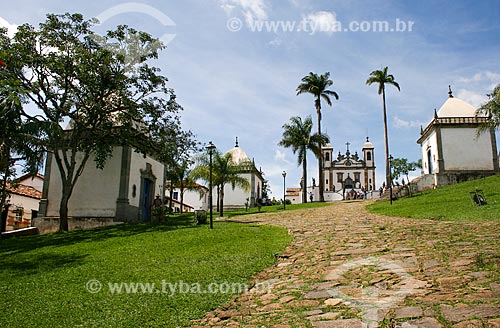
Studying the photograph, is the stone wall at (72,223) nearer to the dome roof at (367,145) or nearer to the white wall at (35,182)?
the white wall at (35,182)

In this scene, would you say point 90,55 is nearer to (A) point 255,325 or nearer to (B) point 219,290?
(B) point 219,290

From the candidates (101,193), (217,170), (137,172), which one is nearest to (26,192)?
(101,193)

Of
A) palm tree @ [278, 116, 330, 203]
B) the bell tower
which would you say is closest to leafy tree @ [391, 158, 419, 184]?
the bell tower

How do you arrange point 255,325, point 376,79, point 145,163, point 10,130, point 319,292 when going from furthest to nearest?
point 376,79 → point 145,163 → point 10,130 → point 319,292 → point 255,325

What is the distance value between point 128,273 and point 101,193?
1355 centimetres

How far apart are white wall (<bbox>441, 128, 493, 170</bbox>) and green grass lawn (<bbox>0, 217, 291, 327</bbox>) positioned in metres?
23.9

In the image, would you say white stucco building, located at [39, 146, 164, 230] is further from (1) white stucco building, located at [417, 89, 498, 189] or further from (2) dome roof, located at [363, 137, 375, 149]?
(2) dome roof, located at [363, 137, 375, 149]

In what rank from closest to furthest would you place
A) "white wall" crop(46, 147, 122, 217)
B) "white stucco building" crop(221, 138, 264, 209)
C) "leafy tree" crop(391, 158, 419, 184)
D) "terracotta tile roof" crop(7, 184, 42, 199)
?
"white wall" crop(46, 147, 122, 217), "terracotta tile roof" crop(7, 184, 42, 199), "white stucco building" crop(221, 138, 264, 209), "leafy tree" crop(391, 158, 419, 184)

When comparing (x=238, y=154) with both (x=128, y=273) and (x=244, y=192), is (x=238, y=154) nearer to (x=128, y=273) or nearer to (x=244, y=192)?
(x=244, y=192)

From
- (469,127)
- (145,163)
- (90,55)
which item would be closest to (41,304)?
(90,55)

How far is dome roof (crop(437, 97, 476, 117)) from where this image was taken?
1331 inches

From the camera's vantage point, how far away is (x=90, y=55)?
58.2ft

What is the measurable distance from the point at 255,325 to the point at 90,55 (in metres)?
15.5

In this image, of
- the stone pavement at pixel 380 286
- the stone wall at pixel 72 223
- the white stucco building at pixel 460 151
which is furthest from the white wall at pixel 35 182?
the white stucco building at pixel 460 151
